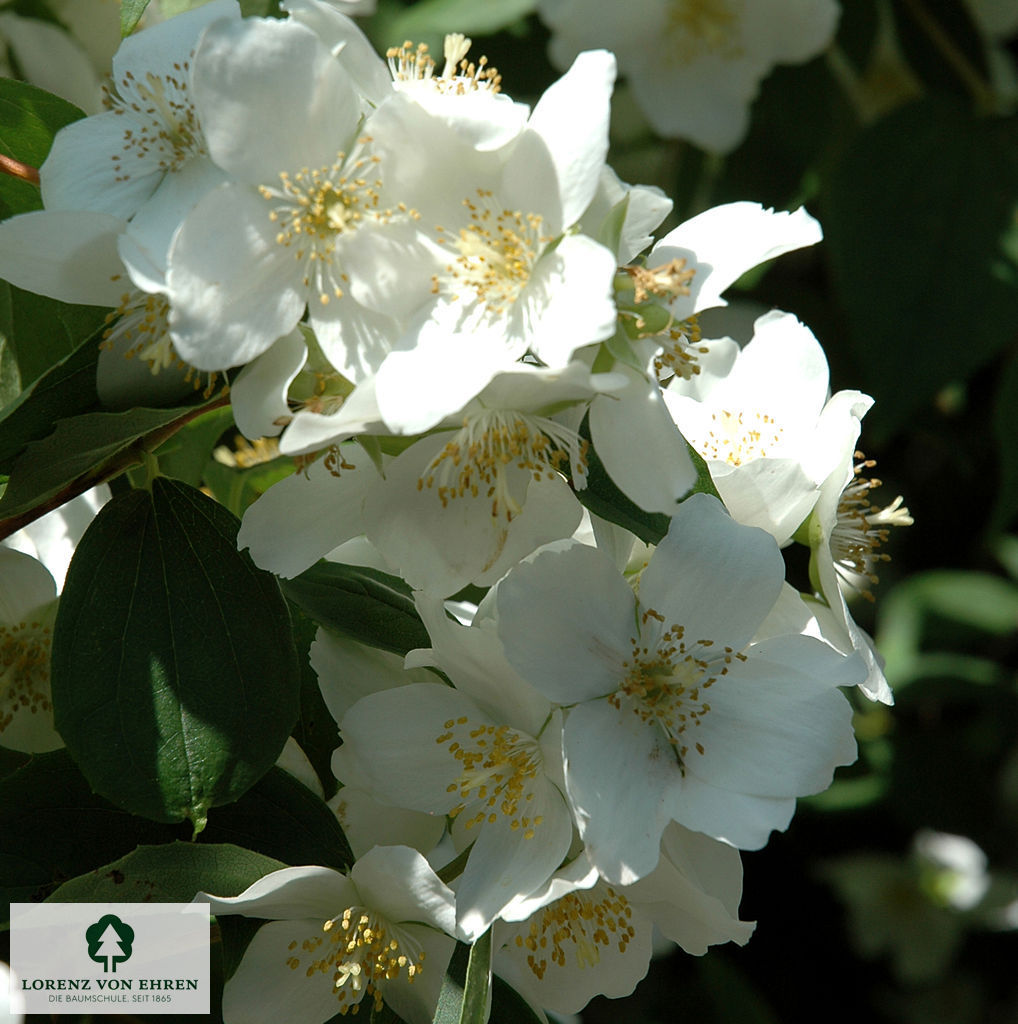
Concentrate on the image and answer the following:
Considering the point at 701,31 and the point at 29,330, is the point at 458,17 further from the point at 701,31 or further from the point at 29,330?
the point at 29,330

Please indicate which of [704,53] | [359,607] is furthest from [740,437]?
[704,53]

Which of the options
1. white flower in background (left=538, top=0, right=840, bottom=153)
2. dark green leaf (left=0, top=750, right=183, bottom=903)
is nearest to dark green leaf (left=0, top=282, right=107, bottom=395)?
dark green leaf (left=0, top=750, right=183, bottom=903)

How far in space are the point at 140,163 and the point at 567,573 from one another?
41 cm

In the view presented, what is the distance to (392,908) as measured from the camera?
2.82 ft

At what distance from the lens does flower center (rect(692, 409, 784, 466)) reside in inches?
38.8

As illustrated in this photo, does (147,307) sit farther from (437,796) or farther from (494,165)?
(437,796)

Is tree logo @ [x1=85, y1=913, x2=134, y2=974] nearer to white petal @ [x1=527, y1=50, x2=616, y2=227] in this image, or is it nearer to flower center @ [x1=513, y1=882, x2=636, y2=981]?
flower center @ [x1=513, y1=882, x2=636, y2=981]

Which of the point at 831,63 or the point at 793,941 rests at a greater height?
the point at 831,63

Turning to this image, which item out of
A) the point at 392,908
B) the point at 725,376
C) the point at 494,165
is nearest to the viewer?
the point at 494,165

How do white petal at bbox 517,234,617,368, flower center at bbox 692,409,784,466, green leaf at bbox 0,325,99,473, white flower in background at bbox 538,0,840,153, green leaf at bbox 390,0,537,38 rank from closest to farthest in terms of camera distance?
white petal at bbox 517,234,617,368
green leaf at bbox 0,325,99,473
flower center at bbox 692,409,784,466
green leaf at bbox 390,0,537,38
white flower in background at bbox 538,0,840,153

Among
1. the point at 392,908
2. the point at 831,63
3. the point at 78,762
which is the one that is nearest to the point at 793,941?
the point at 831,63

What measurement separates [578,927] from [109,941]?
1.13 ft

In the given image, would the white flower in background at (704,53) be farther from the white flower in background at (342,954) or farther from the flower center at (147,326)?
the white flower in background at (342,954)

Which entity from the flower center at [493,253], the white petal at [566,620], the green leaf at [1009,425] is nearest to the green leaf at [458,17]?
the green leaf at [1009,425]
